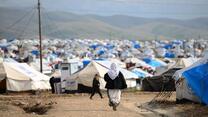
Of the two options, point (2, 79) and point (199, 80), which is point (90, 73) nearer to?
point (2, 79)

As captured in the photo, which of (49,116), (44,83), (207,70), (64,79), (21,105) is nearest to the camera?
(49,116)

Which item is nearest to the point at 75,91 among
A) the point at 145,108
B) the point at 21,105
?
the point at 21,105

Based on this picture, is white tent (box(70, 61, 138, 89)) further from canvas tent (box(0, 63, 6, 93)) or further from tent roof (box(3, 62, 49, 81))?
canvas tent (box(0, 63, 6, 93))

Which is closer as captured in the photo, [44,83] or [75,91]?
[75,91]

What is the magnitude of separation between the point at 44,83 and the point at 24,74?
2.23 metres

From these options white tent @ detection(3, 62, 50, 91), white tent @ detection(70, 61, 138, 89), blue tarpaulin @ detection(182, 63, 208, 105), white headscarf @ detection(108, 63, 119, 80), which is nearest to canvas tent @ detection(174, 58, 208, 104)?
blue tarpaulin @ detection(182, 63, 208, 105)

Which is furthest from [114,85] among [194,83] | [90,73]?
[90,73]

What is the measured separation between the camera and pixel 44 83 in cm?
3891

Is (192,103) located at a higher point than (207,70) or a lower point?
lower

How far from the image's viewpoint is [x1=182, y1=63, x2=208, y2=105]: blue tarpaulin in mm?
19594

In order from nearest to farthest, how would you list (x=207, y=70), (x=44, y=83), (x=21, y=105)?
(x=207, y=70)
(x=21, y=105)
(x=44, y=83)

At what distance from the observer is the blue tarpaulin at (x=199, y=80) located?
64.3 feet

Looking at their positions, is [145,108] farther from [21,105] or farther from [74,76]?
[74,76]

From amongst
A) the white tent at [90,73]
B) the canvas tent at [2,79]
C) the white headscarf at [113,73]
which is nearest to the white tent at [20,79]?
the canvas tent at [2,79]
